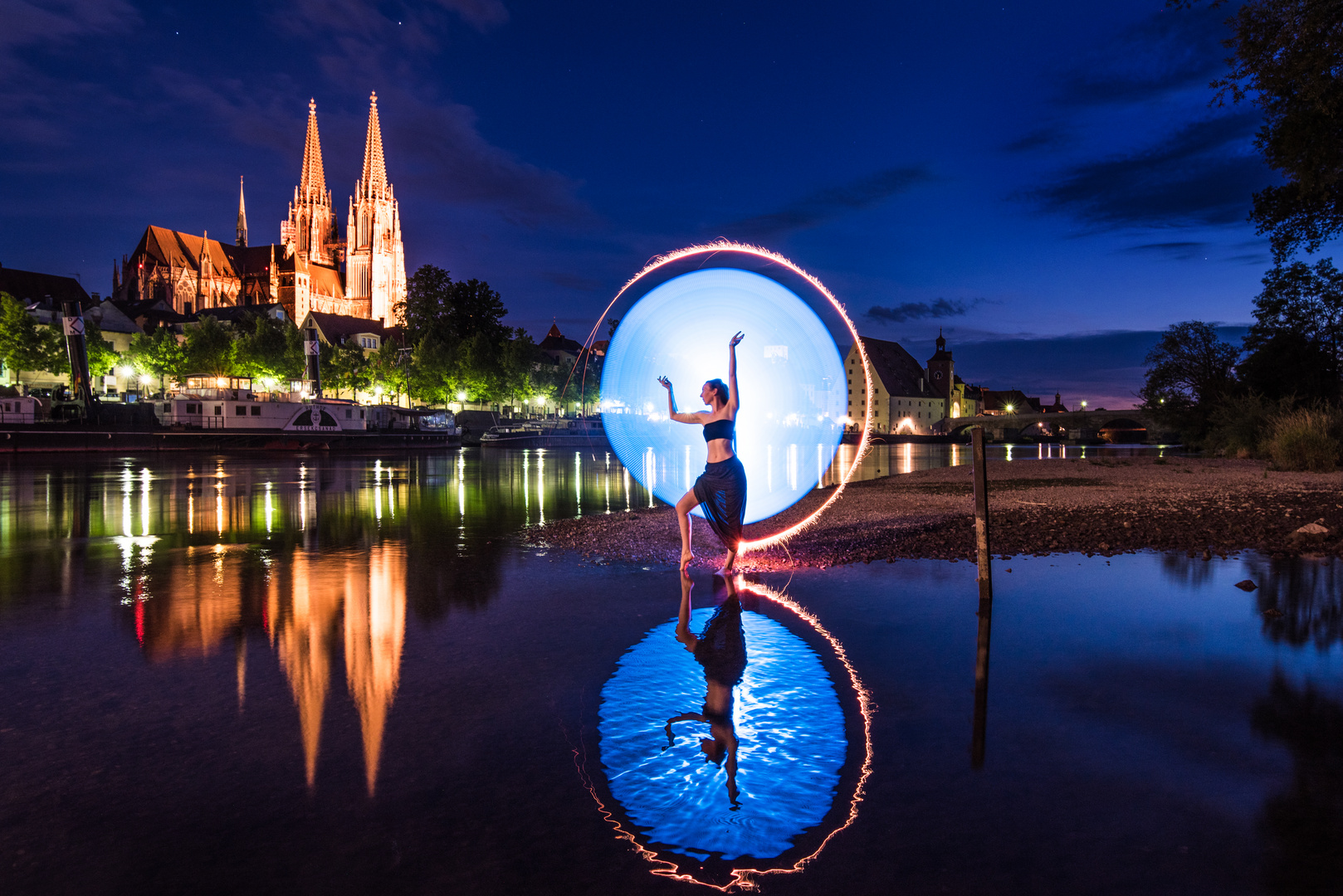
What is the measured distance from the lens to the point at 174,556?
38.4 feet

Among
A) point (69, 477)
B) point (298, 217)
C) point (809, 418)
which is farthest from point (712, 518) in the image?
point (298, 217)

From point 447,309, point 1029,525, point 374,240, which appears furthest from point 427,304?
point 374,240

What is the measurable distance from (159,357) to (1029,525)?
99.9m

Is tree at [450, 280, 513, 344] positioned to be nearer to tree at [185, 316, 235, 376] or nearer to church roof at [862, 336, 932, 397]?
tree at [185, 316, 235, 376]

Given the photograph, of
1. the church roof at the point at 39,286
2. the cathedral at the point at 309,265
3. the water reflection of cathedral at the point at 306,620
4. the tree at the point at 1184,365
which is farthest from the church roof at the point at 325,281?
the water reflection of cathedral at the point at 306,620

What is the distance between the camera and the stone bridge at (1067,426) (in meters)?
105

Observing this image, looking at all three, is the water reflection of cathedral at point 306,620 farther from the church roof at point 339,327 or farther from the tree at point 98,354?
the church roof at point 339,327

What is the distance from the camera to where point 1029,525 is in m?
14.2

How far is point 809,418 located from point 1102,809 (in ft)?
64.5

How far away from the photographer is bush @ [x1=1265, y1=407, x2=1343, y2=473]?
25516mm

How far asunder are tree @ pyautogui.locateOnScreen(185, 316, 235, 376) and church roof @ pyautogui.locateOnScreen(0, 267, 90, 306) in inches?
1189

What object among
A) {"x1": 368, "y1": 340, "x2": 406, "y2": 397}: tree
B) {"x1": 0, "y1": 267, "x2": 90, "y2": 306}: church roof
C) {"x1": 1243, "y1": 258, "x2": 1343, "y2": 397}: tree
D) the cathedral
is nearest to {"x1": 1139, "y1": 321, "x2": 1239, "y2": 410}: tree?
{"x1": 1243, "y1": 258, "x2": 1343, "y2": 397}: tree

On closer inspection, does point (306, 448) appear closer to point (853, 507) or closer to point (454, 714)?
point (853, 507)

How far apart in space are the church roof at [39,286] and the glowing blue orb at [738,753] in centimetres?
12840
